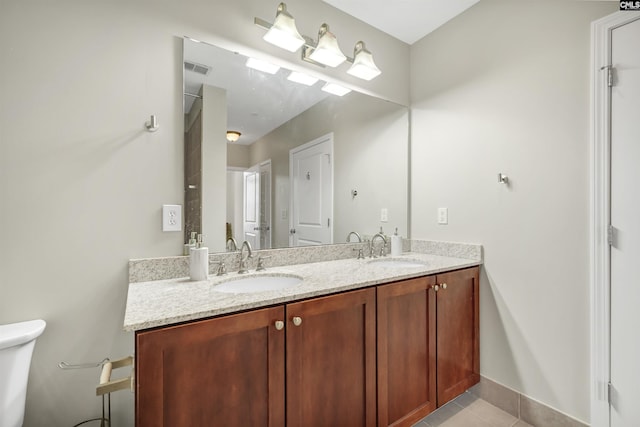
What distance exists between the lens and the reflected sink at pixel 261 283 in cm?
138

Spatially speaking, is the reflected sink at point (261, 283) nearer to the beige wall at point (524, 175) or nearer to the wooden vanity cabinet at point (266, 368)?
the wooden vanity cabinet at point (266, 368)

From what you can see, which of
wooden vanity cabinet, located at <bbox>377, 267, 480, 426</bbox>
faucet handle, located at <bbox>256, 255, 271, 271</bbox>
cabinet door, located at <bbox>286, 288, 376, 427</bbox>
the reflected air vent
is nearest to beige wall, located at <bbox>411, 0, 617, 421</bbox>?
wooden vanity cabinet, located at <bbox>377, 267, 480, 426</bbox>

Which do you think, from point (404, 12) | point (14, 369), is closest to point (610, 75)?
point (404, 12)

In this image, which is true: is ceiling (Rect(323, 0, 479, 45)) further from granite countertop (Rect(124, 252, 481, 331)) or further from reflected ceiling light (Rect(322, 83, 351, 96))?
granite countertop (Rect(124, 252, 481, 331))

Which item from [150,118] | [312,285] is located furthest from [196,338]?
[150,118]

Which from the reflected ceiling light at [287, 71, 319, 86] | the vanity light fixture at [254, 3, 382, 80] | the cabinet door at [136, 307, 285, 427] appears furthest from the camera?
the reflected ceiling light at [287, 71, 319, 86]

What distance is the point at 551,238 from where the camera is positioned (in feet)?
4.99

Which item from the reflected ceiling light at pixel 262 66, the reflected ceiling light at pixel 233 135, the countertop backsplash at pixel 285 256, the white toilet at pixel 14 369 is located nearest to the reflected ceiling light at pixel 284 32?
the reflected ceiling light at pixel 262 66

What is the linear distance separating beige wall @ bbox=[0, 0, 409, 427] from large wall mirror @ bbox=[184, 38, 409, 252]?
0.12m

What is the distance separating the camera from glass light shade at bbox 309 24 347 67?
1634 millimetres

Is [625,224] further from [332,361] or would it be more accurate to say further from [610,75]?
[332,361]

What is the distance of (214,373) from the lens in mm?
925

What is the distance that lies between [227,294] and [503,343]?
5.35ft

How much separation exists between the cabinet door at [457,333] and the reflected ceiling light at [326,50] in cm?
137
